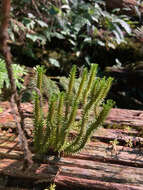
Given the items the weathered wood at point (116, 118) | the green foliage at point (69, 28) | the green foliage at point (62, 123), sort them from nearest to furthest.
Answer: the green foliage at point (62, 123), the weathered wood at point (116, 118), the green foliage at point (69, 28)

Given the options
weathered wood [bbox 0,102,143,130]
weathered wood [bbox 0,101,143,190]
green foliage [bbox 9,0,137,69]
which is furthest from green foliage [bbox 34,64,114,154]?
green foliage [bbox 9,0,137,69]

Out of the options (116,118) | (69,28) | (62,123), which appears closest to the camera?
(62,123)

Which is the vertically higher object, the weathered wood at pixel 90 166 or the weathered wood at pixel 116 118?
the weathered wood at pixel 90 166

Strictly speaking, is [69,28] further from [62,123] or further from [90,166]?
[90,166]

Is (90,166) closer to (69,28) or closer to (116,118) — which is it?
(116,118)

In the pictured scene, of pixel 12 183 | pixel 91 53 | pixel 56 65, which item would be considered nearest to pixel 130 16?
pixel 91 53

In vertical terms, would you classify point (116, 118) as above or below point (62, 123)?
below

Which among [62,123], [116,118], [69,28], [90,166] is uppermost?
[69,28]

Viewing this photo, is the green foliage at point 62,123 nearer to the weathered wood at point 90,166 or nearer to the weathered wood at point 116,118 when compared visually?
the weathered wood at point 90,166

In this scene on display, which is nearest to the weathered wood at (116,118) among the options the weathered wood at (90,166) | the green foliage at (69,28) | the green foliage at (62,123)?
the weathered wood at (90,166)

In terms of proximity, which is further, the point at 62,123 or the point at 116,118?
the point at 116,118

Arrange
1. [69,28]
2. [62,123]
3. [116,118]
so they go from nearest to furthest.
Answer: [62,123] < [116,118] < [69,28]

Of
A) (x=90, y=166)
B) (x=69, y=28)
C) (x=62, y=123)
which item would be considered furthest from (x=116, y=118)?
(x=69, y=28)
